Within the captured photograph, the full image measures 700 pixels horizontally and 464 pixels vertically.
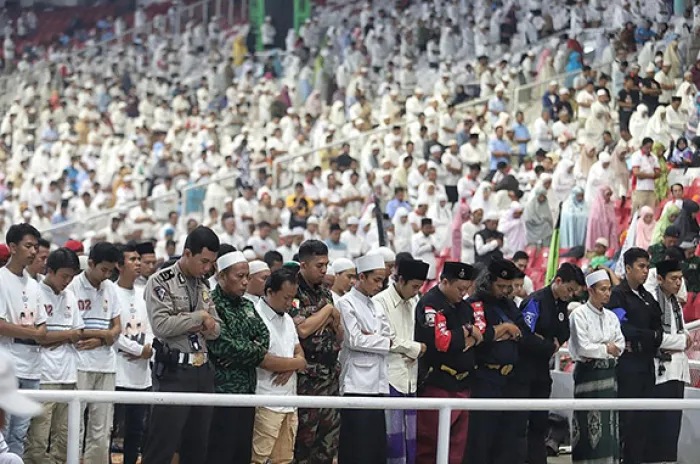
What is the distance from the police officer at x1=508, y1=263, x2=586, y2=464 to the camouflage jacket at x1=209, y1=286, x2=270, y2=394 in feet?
6.29

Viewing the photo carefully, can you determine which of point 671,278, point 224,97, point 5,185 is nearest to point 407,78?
point 224,97

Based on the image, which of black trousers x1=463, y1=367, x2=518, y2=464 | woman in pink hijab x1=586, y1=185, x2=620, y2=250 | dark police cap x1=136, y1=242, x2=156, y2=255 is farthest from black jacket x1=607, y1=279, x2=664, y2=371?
woman in pink hijab x1=586, y1=185, x2=620, y2=250

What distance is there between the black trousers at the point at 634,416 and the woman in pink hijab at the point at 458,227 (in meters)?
9.48

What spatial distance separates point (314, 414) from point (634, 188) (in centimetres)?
1120

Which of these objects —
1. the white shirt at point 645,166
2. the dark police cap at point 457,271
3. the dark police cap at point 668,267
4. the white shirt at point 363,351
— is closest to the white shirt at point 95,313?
the white shirt at point 363,351

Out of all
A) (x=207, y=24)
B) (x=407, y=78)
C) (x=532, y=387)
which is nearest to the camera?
(x=532, y=387)

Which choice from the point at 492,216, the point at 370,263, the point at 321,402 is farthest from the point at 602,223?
the point at 321,402

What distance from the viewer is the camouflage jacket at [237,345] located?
7.82 meters

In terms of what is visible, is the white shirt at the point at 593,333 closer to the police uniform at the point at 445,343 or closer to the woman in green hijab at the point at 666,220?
the police uniform at the point at 445,343

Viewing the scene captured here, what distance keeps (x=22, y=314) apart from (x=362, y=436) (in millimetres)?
2058

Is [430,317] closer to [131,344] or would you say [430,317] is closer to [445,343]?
[445,343]

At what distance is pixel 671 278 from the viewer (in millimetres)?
9656

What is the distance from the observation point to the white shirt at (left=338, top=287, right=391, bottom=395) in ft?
27.8

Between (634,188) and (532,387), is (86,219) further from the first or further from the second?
(532,387)
